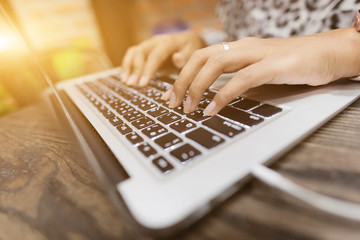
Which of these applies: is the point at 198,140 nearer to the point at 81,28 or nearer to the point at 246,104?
the point at 246,104

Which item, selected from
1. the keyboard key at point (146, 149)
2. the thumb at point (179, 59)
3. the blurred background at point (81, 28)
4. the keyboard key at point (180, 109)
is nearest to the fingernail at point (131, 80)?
the thumb at point (179, 59)

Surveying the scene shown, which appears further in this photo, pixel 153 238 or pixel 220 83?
pixel 220 83

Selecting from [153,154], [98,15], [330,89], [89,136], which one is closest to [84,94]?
[89,136]

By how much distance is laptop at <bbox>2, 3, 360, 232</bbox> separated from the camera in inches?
7.7

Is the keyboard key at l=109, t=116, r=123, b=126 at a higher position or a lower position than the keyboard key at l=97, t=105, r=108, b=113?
higher

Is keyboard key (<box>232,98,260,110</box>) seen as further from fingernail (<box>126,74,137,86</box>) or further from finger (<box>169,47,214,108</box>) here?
fingernail (<box>126,74,137,86</box>)

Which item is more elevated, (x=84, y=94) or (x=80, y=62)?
(x=84, y=94)

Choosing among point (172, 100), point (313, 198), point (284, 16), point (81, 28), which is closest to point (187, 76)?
point (172, 100)

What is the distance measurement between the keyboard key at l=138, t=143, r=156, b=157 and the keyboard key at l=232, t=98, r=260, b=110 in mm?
152

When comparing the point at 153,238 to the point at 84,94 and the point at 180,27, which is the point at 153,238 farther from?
the point at 180,27

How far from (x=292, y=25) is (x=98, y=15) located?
167 centimetres

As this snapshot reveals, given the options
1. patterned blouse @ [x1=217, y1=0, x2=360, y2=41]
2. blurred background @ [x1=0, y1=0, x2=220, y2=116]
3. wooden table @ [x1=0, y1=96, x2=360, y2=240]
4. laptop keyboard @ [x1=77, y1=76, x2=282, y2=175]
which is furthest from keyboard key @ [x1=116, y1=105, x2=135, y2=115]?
blurred background @ [x1=0, y1=0, x2=220, y2=116]

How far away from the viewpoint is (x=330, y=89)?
0.37 metres

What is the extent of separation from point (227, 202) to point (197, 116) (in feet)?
0.48
